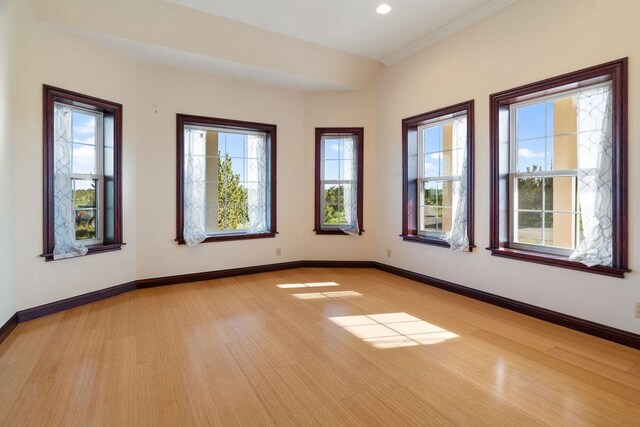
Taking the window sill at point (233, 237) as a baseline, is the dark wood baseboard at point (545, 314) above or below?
below

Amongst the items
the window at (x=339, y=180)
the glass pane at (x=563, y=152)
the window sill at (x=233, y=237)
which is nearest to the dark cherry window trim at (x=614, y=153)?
the glass pane at (x=563, y=152)

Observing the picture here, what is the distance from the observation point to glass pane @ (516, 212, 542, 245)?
3357 millimetres

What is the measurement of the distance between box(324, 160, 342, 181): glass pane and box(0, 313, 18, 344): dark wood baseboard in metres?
4.04

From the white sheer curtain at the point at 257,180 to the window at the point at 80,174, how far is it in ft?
5.74

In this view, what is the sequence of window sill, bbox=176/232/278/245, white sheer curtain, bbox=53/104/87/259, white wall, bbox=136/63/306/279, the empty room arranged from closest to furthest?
the empty room
white sheer curtain, bbox=53/104/87/259
white wall, bbox=136/63/306/279
window sill, bbox=176/232/278/245

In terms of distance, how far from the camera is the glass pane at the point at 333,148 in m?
5.43

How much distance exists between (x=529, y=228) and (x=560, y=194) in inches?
17.3

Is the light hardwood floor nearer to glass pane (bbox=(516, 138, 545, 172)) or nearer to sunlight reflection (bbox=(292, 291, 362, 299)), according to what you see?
sunlight reflection (bbox=(292, 291, 362, 299))

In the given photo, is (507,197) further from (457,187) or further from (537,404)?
(537,404)

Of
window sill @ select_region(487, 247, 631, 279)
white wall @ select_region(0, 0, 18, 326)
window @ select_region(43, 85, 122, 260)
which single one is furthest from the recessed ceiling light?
white wall @ select_region(0, 0, 18, 326)

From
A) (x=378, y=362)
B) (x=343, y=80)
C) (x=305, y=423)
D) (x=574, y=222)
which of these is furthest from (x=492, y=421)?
(x=343, y=80)

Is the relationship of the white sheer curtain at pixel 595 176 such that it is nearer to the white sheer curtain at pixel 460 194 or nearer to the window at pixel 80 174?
the white sheer curtain at pixel 460 194

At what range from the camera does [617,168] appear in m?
2.64

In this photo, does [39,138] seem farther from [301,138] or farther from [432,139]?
[432,139]
